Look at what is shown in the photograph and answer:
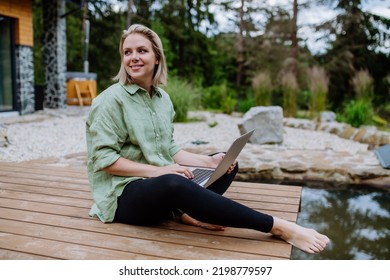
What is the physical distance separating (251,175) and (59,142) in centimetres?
252

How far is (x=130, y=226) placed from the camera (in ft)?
6.02

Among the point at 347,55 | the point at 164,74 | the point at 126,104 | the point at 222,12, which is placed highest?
the point at 222,12

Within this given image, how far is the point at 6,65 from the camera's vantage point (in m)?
7.26

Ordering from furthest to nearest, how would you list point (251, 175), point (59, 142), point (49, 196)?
point (59, 142), point (251, 175), point (49, 196)

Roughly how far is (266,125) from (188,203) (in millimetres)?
3984

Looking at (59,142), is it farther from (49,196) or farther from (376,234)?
(376,234)

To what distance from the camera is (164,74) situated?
1.96 meters

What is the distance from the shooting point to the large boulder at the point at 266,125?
5469mm

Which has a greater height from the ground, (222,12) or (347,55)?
(222,12)

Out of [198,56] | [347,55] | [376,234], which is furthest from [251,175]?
[198,56]

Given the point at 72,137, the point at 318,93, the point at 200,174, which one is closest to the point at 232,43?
the point at 318,93

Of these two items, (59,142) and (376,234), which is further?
(59,142)
